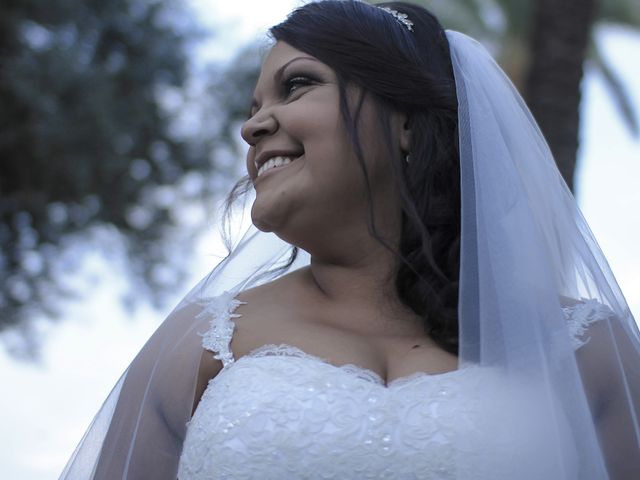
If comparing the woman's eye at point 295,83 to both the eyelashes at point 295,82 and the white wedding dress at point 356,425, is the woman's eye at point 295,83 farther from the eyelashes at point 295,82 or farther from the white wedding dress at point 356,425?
the white wedding dress at point 356,425

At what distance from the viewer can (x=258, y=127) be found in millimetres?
2883

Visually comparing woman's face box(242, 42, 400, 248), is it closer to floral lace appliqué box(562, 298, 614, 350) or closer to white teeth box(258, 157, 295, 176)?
white teeth box(258, 157, 295, 176)

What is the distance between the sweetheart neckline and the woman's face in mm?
334

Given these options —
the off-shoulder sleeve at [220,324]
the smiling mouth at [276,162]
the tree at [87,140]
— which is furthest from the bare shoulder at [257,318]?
the tree at [87,140]

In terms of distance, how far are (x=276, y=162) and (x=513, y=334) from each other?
2.56 feet

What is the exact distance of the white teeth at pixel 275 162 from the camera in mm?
2848

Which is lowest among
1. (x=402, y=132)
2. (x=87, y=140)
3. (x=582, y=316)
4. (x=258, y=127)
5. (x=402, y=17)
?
(x=87, y=140)

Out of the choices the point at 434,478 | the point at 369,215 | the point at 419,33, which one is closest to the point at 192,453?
the point at 434,478

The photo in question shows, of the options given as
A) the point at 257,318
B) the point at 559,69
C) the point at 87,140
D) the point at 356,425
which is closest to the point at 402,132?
the point at 257,318

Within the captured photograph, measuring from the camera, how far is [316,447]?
8.13ft

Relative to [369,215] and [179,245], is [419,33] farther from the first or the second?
[179,245]

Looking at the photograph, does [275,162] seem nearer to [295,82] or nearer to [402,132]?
[295,82]

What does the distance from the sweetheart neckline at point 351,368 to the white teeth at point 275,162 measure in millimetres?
474

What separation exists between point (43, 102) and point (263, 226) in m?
10.7
